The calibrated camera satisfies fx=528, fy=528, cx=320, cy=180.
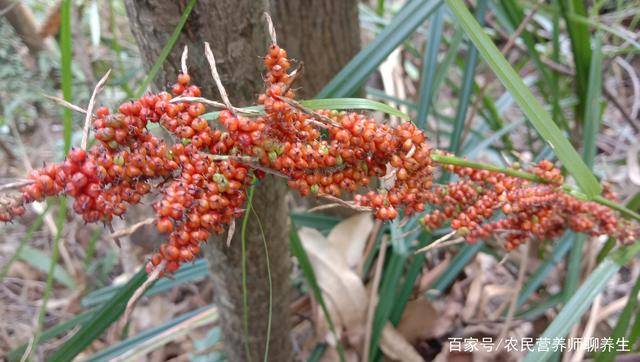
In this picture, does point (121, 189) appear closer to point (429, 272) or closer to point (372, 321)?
point (372, 321)

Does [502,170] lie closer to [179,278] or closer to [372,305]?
[372,305]

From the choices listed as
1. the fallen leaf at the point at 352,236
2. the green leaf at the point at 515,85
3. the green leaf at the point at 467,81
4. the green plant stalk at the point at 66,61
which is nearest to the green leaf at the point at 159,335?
the fallen leaf at the point at 352,236

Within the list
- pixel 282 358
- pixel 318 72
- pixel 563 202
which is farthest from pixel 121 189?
pixel 318 72

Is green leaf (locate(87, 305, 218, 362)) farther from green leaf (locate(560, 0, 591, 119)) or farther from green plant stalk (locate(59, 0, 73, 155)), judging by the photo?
green leaf (locate(560, 0, 591, 119))

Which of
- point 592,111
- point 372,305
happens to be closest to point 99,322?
point 372,305

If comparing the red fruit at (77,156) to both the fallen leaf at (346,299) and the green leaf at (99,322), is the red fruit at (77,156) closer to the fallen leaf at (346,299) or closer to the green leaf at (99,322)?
the green leaf at (99,322)

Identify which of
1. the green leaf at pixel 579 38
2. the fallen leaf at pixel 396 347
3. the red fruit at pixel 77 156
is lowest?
the fallen leaf at pixel 396 347

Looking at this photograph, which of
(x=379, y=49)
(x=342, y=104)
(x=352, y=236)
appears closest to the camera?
(x=342, y=104)
